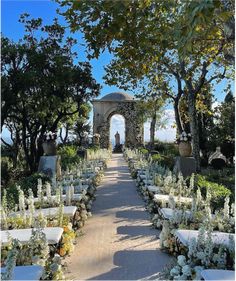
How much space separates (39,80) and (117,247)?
13160 mm

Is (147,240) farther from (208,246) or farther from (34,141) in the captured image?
(34,141)

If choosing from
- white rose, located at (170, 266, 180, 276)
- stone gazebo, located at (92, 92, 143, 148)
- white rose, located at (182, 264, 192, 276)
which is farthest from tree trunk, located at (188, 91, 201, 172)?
stone gazebo, located at (92, 92, 143, 148)

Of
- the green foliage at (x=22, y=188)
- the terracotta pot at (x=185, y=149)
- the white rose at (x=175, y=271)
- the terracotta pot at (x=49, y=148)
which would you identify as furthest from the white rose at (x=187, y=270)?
the terracotta pot at (x=49, y=148)

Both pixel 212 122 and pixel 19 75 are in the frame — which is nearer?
pixel 19 75

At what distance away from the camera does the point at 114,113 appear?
136 ft

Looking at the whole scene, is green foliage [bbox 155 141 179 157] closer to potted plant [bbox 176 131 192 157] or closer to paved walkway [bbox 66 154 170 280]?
potted plant [bbox 176 131 192 157]

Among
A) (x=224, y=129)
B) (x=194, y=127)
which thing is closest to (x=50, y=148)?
(x=194, y=127)

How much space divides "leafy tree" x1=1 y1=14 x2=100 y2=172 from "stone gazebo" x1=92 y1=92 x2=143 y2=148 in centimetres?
1846

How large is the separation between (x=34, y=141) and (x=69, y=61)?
14.3ft

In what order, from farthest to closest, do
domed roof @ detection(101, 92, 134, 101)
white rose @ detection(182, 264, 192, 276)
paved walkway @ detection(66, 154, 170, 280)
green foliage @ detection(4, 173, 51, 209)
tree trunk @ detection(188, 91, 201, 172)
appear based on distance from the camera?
domed roof @ detection(101, 92, 134, 101)
tree trunk @ detection(188, 91, 201, 172)
green foliage @ detection(4, 173, 51, 209)
paved walkway @ detection(66, 154, 170, 280)
white rose @ detection(182, 264, 192, 276)

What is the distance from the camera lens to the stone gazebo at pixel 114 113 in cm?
3953

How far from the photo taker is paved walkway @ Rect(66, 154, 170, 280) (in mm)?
5137

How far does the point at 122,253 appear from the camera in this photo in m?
5.94

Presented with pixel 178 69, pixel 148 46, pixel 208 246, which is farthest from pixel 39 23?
pixel 208 246
